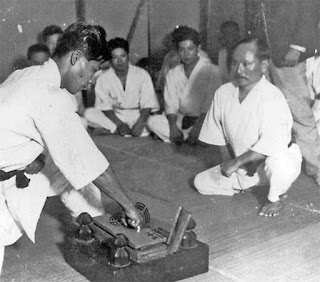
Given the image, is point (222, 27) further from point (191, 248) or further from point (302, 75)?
point (191, 248)

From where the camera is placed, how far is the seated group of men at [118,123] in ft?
9.25

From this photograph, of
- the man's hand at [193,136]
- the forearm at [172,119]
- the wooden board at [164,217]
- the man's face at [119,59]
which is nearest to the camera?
the wooden board at [164,217]

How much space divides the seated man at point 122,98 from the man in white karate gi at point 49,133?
159 inches

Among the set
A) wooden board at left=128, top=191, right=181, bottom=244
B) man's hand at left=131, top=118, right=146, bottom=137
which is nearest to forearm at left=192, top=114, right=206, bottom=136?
man's hand at left=131, top=118, right=146, bottom=137

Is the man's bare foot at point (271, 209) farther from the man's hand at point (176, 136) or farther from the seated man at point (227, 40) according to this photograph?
the seated man at point (227, 40)

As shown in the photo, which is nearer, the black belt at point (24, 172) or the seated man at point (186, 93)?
the black belt at point (24, 172)

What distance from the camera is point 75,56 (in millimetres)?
2834

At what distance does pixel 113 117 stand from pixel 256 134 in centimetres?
295

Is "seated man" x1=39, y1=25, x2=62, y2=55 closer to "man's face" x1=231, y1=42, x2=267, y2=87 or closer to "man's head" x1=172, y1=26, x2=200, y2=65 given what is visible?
"man's head" x1=172, y1=26, x2=200, y2=65

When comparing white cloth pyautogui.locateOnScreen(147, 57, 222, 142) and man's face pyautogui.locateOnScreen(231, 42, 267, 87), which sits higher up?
man's face pyautogui.locateOnScreen(231, 42, 267, 87)

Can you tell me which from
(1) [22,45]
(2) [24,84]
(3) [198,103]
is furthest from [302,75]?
(1) [22,45]

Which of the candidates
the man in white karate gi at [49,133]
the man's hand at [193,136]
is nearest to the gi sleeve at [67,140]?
the man in white karate gi at [49,133]

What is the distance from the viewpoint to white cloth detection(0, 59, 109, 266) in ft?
9.12

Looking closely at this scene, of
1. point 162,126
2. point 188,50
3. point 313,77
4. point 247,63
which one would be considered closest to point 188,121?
point 162,126
